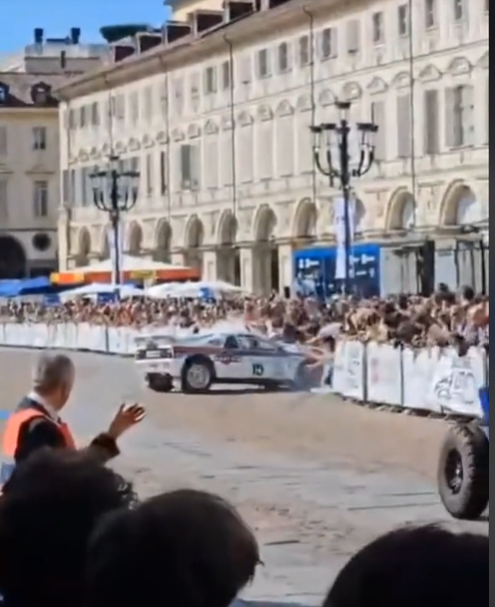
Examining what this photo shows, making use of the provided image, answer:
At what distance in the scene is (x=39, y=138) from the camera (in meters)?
13.2

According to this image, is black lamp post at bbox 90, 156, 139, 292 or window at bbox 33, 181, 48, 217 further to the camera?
black lamp post at bbox 90, 156, 139, 292

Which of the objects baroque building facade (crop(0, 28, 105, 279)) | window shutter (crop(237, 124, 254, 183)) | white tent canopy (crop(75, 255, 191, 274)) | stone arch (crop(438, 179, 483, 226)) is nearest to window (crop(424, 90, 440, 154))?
stone arch (crop(438, 179, 483, 226))

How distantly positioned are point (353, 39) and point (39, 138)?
1249cm

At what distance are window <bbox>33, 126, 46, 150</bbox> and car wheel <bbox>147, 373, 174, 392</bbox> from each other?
396 centimetres

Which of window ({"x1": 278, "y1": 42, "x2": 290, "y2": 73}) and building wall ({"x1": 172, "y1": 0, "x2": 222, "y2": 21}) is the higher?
building wall ({"x1": 172, "y1": 0, "x2": 222, "y2": 21})

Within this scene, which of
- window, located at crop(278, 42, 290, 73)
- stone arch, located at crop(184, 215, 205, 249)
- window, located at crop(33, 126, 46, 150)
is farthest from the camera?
stone arch, located at crop(184, 215, 205, 249)

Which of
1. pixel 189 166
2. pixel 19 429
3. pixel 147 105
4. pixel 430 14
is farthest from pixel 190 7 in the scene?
pixel 19 429

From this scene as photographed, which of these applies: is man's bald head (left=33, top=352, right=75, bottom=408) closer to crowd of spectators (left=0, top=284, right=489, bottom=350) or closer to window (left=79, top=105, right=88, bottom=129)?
crowd of spectators (left=0, top=284, right=489, bottom=350)

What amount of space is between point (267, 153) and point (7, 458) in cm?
2021

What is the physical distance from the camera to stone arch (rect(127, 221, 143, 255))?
22892 mm

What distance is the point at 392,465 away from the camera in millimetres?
9977

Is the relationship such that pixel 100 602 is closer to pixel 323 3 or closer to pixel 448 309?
pixel 448 309

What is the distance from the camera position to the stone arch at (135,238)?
22892mm

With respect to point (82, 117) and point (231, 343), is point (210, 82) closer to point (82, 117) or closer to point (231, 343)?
point (231, 343)
